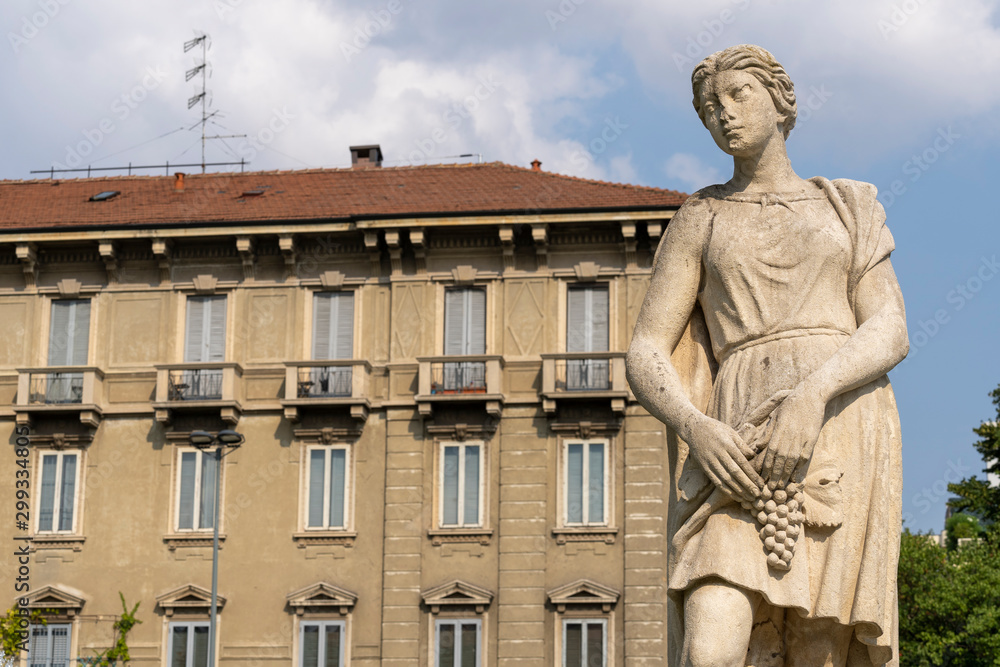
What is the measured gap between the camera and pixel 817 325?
261 inches

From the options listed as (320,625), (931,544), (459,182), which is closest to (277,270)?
(459,182)

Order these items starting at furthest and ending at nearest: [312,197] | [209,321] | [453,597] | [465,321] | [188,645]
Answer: [312,197], [209,321], [465,321], [188,645], [453,597]

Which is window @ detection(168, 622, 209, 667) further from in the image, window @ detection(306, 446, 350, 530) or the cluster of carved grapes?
the cluster of carved grapes

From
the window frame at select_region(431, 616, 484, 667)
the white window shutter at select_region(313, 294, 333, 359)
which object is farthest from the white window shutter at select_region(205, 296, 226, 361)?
the window frame at select_region(431, 616, 484, 667)

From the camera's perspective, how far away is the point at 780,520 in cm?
623

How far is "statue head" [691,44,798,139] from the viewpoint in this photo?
22.4 ft

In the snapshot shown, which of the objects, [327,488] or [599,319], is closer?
[327,488]

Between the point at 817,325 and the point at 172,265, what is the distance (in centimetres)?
3777

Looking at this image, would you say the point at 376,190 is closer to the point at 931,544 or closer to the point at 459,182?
the point at 459,182

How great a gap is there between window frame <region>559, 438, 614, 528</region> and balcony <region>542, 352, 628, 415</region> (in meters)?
0.98

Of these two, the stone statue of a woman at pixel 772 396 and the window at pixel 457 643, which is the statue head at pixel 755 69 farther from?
the window at pixel 457 643

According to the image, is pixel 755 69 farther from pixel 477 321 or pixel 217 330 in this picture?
pixel 217 330

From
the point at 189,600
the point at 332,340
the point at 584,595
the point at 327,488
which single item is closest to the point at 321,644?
the point at 189,600

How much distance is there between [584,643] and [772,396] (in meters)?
33.8
